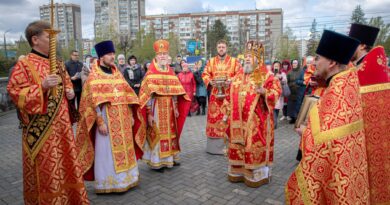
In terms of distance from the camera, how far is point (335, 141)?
6.95 feet

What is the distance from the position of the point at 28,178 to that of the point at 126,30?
90424 mm

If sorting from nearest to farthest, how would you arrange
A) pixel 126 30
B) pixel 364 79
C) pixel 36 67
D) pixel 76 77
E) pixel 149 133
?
pixel 364 79
pixel 36 67
pixel 149 133
pixel 76 77
pixel 126 30

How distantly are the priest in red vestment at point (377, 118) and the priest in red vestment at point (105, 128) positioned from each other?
10.6 feet

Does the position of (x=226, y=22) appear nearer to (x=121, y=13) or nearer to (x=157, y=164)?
(x=121, y=13)

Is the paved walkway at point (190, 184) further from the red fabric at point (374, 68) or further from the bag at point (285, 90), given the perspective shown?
the bag at point (285, 90)

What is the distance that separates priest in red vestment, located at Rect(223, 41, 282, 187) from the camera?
4.58 metres

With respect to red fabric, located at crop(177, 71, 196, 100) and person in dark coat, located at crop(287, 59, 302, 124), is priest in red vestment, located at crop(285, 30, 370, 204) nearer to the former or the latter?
person in dark coat, located at crop(287, 59, 302, 124)

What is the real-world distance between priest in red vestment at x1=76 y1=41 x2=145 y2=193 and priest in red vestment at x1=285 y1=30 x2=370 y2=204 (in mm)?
A: 2917

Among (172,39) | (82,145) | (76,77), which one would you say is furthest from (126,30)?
(82,145)

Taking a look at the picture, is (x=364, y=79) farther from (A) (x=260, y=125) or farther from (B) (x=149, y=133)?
(B) (x=149, y=133)

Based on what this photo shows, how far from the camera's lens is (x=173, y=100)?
5766 mm

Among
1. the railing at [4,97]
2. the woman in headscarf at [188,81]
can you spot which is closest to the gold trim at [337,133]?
the woman in headscarf at [188,81]

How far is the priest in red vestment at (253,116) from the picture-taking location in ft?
15.0

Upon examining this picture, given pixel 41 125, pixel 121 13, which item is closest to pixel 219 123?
pixel 41 125
